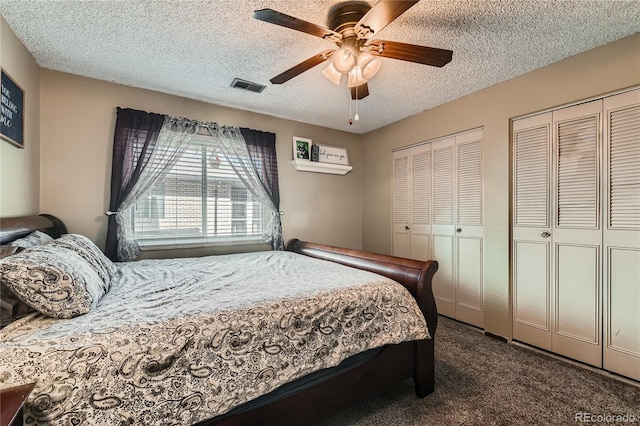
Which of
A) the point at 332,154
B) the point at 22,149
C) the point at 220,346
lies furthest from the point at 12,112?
the point at 332,154

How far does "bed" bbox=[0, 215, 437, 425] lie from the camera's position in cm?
94

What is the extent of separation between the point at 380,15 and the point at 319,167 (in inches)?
97.5

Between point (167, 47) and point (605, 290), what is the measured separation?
377 centimetres

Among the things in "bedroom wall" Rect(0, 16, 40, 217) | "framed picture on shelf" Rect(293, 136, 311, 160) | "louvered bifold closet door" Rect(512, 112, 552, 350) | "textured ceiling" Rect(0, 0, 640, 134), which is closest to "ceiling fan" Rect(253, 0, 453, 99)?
"textured ceiling" Rect(0, 0, 640, 134)

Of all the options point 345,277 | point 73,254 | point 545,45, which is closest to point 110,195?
point 73,254

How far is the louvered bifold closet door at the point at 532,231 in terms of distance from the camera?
7.71ft

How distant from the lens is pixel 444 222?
124 inches

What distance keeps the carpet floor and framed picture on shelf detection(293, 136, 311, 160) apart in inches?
106

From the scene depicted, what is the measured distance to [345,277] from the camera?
6.04 feet

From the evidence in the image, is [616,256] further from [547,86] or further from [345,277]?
[345,277]

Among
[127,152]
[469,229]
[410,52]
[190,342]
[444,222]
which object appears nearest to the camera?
[190,342]

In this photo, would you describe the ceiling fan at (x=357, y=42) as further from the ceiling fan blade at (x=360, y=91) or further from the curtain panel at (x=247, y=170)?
the curtain panel at (x=247, y=170)

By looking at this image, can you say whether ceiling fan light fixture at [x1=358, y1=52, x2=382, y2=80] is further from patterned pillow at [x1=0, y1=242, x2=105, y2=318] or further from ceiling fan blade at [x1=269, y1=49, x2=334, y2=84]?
patterned pillow at [x1=0, y1=242, x2=105, y2=318]

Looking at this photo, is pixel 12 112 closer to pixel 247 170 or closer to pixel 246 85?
pixel 246 85
